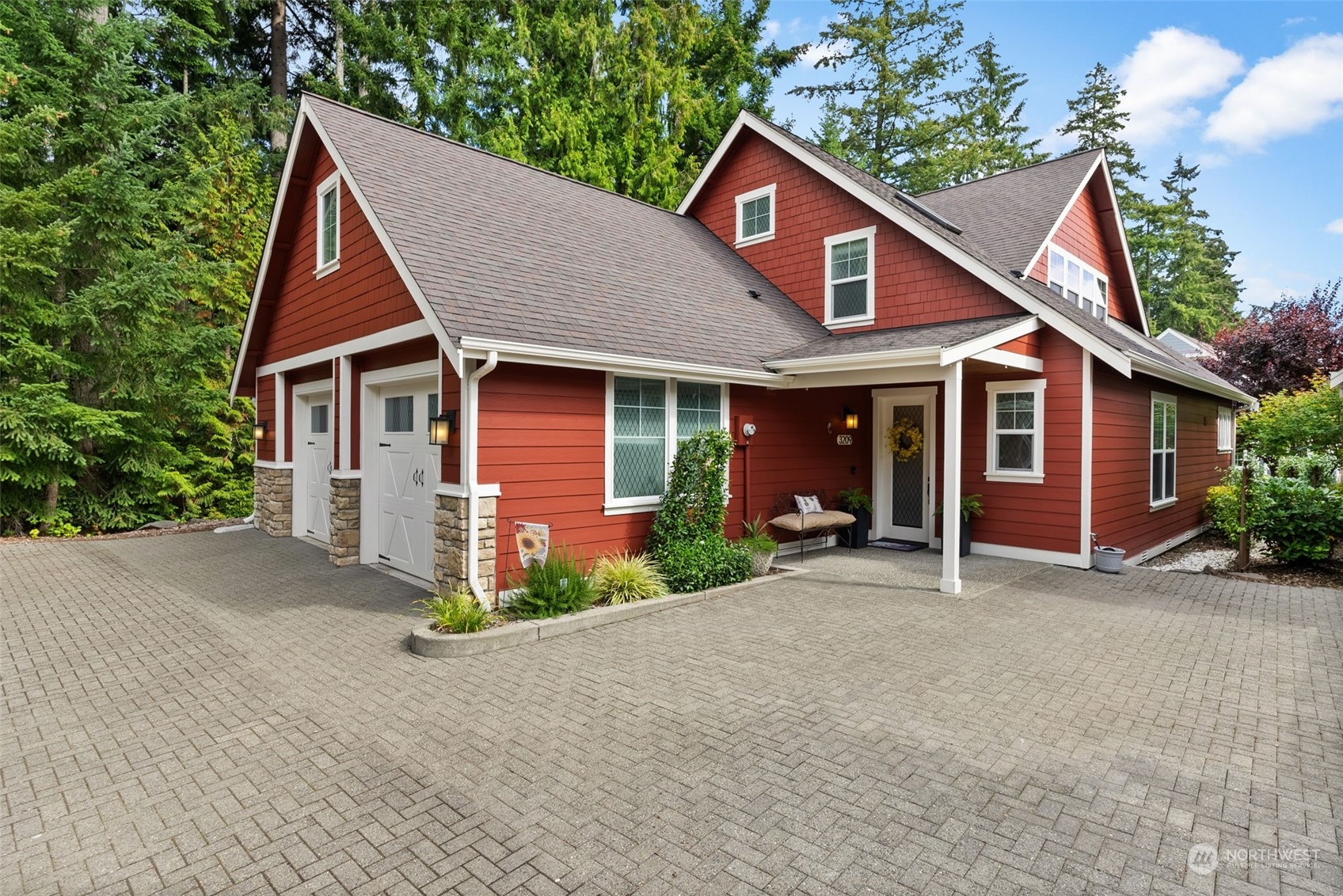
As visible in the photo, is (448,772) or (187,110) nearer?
(448,772)

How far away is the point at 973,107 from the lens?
25.3 metres

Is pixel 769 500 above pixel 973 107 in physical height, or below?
below

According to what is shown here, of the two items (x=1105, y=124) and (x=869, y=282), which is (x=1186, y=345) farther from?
(x=869, y=282)

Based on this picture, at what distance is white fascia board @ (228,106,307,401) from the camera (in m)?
9.70

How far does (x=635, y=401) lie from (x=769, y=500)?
2.83 meters

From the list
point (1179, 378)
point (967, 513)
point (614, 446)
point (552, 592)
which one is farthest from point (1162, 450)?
point (552, 592)

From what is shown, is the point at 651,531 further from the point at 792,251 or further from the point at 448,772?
the point at 792,251

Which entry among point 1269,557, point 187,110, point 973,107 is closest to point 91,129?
point 187,110

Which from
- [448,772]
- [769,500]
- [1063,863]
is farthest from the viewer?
[769,500]

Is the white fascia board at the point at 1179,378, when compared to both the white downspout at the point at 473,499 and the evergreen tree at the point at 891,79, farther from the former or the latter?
the evergreen tree at the point at 891,79

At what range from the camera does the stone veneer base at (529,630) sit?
18.5ft

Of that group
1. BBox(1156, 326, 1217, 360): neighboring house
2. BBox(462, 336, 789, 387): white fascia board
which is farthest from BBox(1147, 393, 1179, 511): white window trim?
BBox(1156, 326, 1217, 360): neighboring house

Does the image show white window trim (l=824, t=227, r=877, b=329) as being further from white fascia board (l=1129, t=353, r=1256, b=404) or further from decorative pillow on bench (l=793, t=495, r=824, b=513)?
white fascia board (l=1129, t=353, r=1256, b=404)

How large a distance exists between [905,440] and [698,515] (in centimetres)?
430
